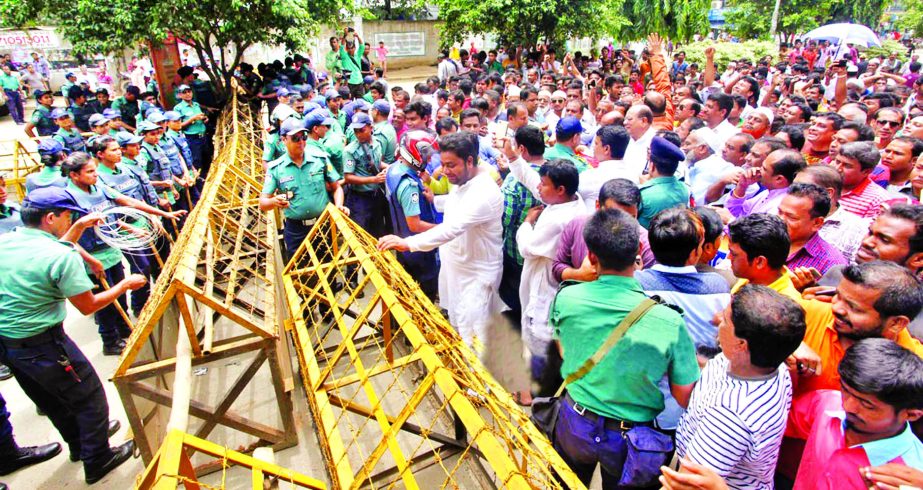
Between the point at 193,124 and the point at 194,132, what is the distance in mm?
148

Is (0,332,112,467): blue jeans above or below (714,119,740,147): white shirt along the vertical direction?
below

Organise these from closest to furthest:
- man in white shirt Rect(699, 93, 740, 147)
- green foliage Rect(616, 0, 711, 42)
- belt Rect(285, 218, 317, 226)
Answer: belt Rect(285, 218, 317, 226), man in white shirt Rect(699, 93, 740, 147), green foliage Rect(616, 0, 711, 42)

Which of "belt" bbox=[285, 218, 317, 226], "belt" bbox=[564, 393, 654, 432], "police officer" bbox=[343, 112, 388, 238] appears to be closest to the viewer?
"belt" bbox=[564, 393, 654, 432]

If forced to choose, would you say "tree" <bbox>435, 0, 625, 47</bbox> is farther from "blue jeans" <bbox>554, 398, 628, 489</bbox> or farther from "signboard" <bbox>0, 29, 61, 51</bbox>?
"signboard" <bbox>0, 29, 61, 51</bbox>

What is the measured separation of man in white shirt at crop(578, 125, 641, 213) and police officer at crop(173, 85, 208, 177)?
746cm

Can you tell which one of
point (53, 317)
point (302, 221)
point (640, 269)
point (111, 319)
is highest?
point (640, 269)

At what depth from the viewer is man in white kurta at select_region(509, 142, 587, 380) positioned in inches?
119

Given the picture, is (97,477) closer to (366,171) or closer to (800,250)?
(366,171)

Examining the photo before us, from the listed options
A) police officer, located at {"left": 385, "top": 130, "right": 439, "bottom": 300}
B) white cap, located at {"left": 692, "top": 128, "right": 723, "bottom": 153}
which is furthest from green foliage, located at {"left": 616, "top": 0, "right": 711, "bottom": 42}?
police officer, located at {"left": 385, "top": 130, "right": 439, "bottom": 300}

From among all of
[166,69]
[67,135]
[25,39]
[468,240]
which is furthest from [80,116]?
[25,39]

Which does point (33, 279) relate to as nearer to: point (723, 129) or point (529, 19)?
point (723, 129)

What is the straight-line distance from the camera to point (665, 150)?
3.28m

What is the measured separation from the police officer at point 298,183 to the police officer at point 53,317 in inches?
56.0

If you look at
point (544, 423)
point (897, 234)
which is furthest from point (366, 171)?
point (897, 234)
